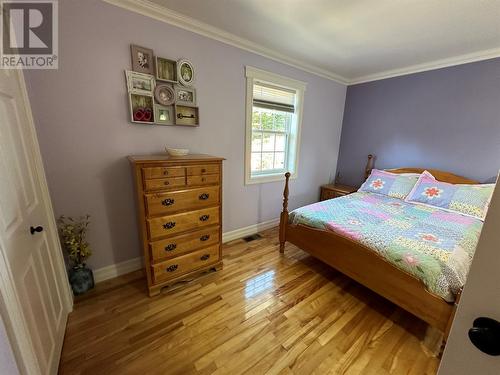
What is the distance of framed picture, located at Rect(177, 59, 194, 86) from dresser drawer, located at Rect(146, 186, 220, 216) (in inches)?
43.3

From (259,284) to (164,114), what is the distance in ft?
6.25

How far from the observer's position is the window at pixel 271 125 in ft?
8.72

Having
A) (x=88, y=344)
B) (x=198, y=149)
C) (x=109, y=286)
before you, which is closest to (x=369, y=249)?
(x=198, y=149)

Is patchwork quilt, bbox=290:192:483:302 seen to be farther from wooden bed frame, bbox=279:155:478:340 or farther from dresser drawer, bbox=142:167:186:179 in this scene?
dresser drawer, bbox=142:167:186:179

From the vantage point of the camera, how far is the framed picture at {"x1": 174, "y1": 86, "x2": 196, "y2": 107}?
80.7 inches

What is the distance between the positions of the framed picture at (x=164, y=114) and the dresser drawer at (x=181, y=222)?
36.6 inches

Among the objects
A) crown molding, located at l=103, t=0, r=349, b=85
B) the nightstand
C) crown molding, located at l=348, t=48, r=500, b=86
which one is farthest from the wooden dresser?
crown molding, located at l=348, t=48, r=500, b=86

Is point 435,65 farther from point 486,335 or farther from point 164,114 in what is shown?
point 486,335

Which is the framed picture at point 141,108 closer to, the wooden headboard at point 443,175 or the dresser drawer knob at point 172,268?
the dresser drawer knob at point 172,268

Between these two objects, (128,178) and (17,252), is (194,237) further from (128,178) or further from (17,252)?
(17,252)

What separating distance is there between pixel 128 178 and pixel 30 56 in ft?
3.46

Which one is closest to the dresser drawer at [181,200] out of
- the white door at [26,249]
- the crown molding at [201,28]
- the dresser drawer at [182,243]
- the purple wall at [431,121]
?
the dresser drawer at [182,243]

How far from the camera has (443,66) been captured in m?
2.70

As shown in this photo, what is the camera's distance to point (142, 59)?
6.00ft
